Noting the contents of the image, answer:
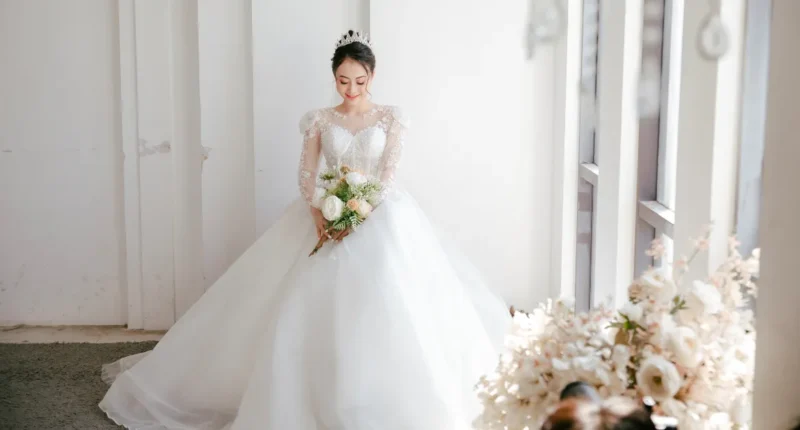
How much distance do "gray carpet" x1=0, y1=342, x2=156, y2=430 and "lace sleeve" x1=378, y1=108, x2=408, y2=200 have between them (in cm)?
161

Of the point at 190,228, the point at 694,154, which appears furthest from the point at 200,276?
the point at 694,154

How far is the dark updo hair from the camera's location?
4.13 metres

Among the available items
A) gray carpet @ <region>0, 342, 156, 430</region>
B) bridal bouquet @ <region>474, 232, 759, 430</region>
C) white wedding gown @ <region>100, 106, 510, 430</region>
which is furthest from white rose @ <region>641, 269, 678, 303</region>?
gray carpet @ <region>0, 342, 156, 430</region>

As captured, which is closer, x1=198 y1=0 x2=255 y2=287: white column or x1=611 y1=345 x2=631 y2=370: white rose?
x1=611 y1=345 x2=631 y2=370: white rose

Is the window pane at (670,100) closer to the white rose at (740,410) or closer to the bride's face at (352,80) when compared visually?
the white rose at (740,410)

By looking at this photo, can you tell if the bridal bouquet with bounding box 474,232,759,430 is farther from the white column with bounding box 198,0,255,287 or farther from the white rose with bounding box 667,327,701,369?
the white column with bounding box 198,0,255,287

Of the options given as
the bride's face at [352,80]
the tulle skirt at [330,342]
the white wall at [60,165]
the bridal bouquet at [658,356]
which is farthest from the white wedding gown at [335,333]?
the bridal bouquet at [658,356]

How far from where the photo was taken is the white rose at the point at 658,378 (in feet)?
5.24

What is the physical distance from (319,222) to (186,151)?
138 cm

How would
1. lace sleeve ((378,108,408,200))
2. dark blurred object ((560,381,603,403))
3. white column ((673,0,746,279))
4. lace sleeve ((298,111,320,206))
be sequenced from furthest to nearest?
lace sleeve ((298,111,320,206)), lace sleeve ((378,108,408,200)), white column ((673,0,746,279)), dark blurred object ((560,381,603,403))

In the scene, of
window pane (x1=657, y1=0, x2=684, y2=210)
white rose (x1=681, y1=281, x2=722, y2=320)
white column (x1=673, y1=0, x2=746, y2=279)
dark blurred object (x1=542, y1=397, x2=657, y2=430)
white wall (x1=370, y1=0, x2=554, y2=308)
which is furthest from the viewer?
white wall (x1=370, y1=0, x2=554, y2=308)

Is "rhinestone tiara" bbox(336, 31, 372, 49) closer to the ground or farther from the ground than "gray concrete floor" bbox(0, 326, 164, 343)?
farther from the ground

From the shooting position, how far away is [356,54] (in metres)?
4.13

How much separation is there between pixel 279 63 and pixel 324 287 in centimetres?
165
